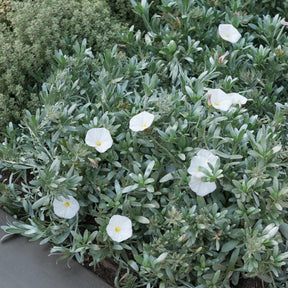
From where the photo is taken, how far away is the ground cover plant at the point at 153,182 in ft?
5.39

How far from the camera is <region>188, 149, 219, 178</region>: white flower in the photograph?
1.70 metres

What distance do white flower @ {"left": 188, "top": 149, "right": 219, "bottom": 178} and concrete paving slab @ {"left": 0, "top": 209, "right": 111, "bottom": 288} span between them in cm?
64

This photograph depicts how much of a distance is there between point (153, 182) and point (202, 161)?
246mm

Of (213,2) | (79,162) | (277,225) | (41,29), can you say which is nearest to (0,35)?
(41,29)

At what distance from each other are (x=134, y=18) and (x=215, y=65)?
1013 millimetres

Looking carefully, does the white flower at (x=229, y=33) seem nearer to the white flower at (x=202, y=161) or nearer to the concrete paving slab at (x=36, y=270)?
the white flower at (x=202, y=161)

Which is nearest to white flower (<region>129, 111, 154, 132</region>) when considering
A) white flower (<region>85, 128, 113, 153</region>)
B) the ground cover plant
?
the ground cover plant

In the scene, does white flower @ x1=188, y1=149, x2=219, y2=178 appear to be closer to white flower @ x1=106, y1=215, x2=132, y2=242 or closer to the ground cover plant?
the ground cover plant

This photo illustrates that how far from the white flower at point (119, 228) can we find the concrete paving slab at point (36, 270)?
230 mm

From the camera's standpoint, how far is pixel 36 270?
1.71m

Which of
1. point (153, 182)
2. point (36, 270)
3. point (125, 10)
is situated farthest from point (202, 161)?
point (125, 10)

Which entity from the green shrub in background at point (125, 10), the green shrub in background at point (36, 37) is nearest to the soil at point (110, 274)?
the green shrub in background at point (36, 37)

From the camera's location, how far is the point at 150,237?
1.81 metres

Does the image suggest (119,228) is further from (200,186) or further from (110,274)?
(200,186)
